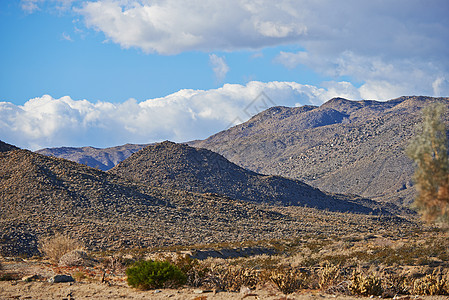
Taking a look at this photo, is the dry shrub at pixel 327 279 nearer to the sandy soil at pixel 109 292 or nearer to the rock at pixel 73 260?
the sandy soil at pixel 109 292

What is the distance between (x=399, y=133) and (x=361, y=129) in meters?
16.9

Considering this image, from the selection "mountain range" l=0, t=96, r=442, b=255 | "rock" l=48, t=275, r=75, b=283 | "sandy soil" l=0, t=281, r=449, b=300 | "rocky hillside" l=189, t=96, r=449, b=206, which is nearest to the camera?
"sandy soil" l=0, t=281, r=449, b=300

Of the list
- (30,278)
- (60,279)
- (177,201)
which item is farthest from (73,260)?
(177,201)

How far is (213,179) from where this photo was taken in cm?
7219

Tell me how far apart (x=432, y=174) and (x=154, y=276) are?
1007 cm

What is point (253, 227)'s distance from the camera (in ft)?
150

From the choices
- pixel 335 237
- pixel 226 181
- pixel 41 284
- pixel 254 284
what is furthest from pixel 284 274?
pixel 226 181

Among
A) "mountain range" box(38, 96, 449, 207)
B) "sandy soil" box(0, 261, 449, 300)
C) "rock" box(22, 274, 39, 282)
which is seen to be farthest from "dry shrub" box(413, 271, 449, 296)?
"mountain range" box(38, 96, 449, 207)

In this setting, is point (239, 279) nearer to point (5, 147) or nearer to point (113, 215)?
point (113, 215)

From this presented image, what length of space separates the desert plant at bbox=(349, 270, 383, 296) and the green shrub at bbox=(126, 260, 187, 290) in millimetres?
5990

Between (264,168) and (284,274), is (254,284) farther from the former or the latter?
(264,168)

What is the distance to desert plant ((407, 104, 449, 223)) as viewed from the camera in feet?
31.4

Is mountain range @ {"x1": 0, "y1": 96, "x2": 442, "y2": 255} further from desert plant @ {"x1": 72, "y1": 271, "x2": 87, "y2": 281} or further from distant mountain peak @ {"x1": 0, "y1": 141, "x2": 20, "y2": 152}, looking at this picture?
desert plant @ {"x1": 72, "y1": 271, "x2": 87, "y2": 281}

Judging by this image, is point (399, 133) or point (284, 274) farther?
point (399, 133)
